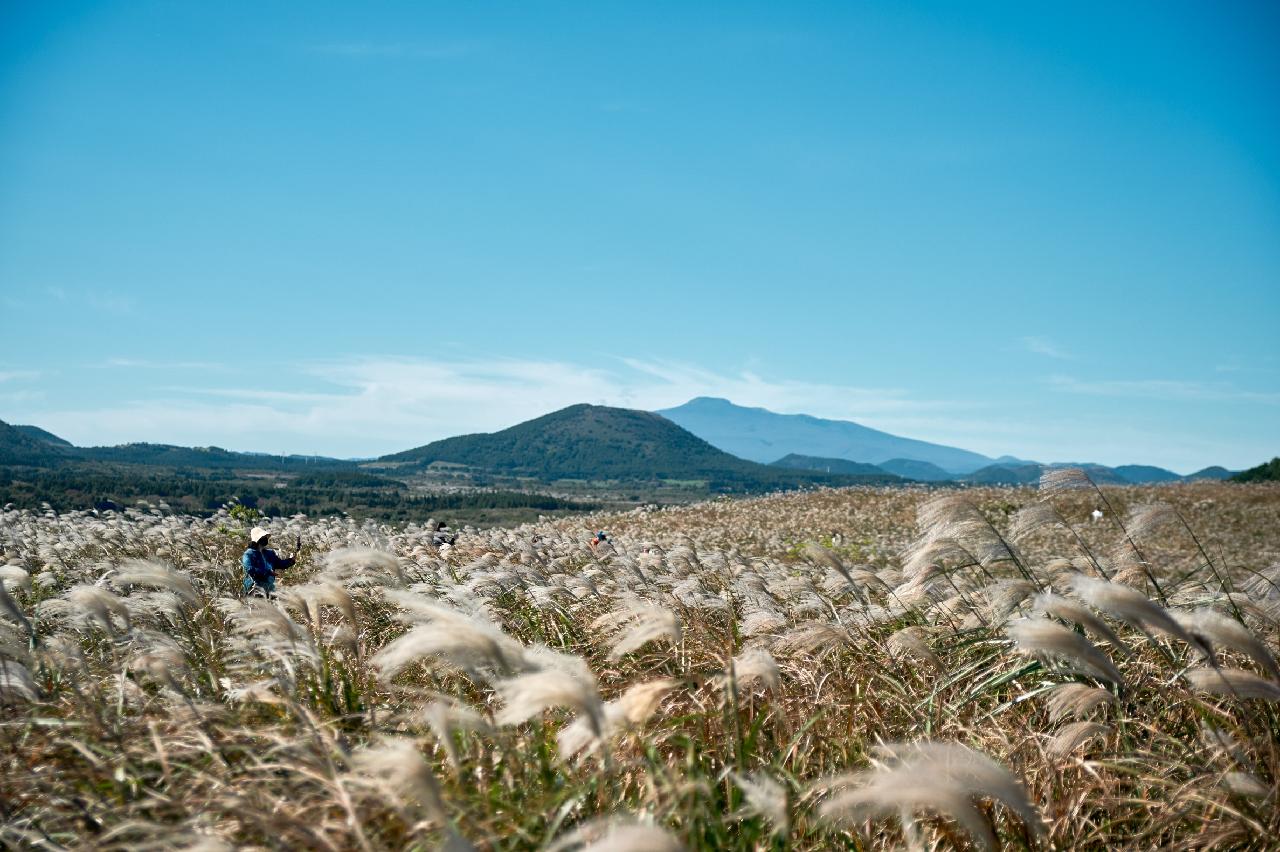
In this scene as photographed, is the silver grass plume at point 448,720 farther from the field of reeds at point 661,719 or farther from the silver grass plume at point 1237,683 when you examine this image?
the silver grass plume at point 1237,683

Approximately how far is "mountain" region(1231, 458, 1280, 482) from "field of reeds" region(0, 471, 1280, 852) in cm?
5915

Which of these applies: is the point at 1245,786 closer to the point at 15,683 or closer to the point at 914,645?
the point at 914,645

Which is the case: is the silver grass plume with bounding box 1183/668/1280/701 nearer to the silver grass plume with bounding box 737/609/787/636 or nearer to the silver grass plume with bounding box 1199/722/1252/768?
the silver grass plume with bounding box 1199/722/1252/768

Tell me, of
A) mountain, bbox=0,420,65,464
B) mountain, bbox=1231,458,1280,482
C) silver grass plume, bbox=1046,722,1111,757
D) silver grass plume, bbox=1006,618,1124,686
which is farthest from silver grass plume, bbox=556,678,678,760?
mountain, bbox=0,420,65,464

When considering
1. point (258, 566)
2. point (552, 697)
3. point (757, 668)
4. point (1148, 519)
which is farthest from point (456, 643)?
point (258, 566)

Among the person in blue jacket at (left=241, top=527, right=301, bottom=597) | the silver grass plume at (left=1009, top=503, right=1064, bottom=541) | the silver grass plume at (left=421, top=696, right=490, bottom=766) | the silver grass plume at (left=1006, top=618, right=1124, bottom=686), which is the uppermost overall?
the silver grass plume at (left=1009, top=503, right=1064, bottom=541)

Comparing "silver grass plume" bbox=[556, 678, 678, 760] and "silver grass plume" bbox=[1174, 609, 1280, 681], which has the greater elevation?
"silver grass plume" bbox=[1174, 609, 1280, 681]

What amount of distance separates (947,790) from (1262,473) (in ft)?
221

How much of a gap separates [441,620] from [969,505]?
369 cm

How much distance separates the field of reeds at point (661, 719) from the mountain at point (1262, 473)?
59151 millimetres

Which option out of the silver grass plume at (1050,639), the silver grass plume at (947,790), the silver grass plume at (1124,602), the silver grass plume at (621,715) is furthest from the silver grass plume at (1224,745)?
the silver grass plume at (621,715)

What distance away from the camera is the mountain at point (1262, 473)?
5206 cm

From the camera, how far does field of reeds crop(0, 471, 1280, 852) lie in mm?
2477

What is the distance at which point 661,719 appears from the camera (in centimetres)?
408
